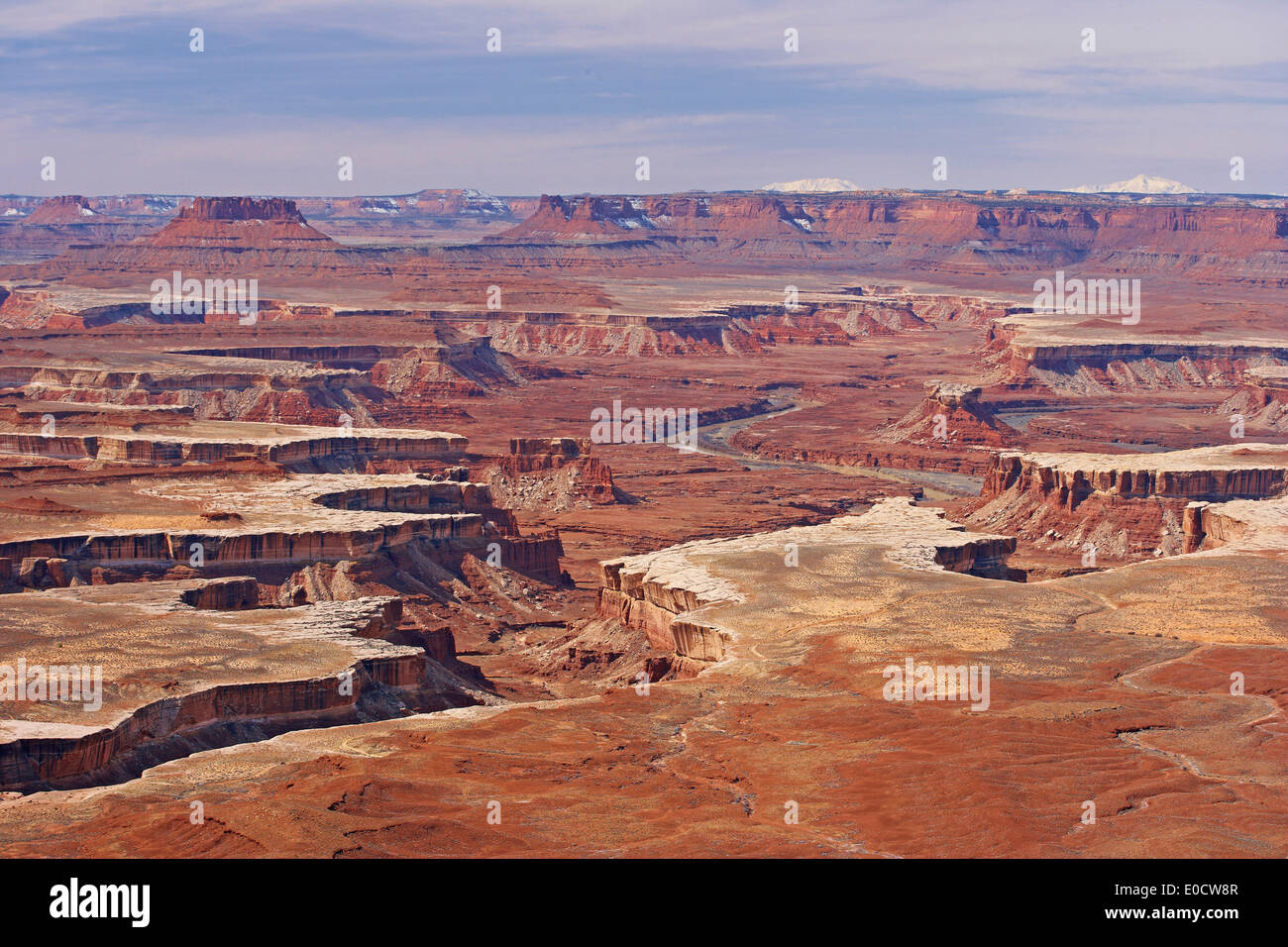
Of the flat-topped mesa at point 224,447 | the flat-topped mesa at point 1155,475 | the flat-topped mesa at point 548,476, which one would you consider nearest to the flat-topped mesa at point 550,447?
the flat-topped mesa at point 548,476

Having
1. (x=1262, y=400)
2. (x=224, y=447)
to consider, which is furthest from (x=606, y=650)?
(x=1262, y=400)

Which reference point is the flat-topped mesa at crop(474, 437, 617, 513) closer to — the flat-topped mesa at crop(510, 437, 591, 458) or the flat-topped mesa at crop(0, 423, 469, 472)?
the flat-topped mesa at crop(510, 437, 591, 458)

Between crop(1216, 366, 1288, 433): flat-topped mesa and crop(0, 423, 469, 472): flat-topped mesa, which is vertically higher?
crop(0, 423, 469, 472): flat-topped mesa

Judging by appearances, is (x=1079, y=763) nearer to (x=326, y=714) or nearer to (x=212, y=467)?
(x=326, y=714)

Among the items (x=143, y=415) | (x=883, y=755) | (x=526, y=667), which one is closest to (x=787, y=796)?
(x=883, y=755)

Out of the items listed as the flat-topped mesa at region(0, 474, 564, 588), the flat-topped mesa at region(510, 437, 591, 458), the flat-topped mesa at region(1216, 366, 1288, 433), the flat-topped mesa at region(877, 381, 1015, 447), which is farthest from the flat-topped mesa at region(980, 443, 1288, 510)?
the flat-topped mesa at region(1216, 366, 1288, 433)

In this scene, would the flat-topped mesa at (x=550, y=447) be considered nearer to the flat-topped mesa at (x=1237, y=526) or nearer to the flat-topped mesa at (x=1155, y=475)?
the flat-topped mesa at (x=1155, y=475)

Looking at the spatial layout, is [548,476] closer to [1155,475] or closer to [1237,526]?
[1155,475]
